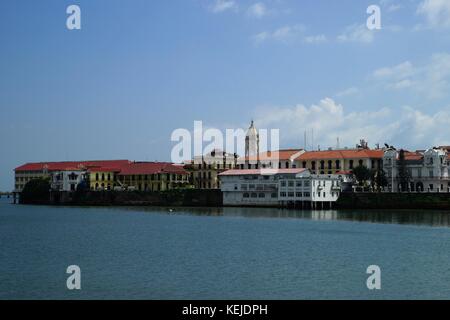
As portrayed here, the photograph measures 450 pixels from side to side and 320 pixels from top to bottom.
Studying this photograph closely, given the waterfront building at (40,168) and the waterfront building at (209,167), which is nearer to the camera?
the waterfront building at (209,167)

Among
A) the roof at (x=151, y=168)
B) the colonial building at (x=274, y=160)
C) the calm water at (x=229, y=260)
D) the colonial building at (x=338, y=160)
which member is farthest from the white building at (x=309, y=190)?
the roof at (x=151, y=168)

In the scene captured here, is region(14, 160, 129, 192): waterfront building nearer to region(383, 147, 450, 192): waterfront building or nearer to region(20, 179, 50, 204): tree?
region(20, 179, 50, 204): tree

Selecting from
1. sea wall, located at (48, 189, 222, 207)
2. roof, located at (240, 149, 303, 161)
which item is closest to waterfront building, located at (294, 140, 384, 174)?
roof, located at (240, 149, 303, 161)

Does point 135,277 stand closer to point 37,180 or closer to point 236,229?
point 236,229

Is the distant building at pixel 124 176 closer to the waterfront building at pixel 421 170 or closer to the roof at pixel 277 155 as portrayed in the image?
the roof at pixel 277 155

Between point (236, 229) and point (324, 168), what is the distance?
51709 mm

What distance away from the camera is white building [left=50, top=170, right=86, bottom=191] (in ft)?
416

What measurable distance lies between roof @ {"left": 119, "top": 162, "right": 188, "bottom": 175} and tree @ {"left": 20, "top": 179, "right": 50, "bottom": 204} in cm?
1463

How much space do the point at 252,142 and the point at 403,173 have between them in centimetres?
2795

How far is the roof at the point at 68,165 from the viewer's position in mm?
135625

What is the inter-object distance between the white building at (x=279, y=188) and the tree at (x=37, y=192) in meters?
43.6

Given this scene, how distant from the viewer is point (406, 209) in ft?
279

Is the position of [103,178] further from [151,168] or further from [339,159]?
[339,159]

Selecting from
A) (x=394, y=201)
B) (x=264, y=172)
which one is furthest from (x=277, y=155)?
(x=394, y=201)
